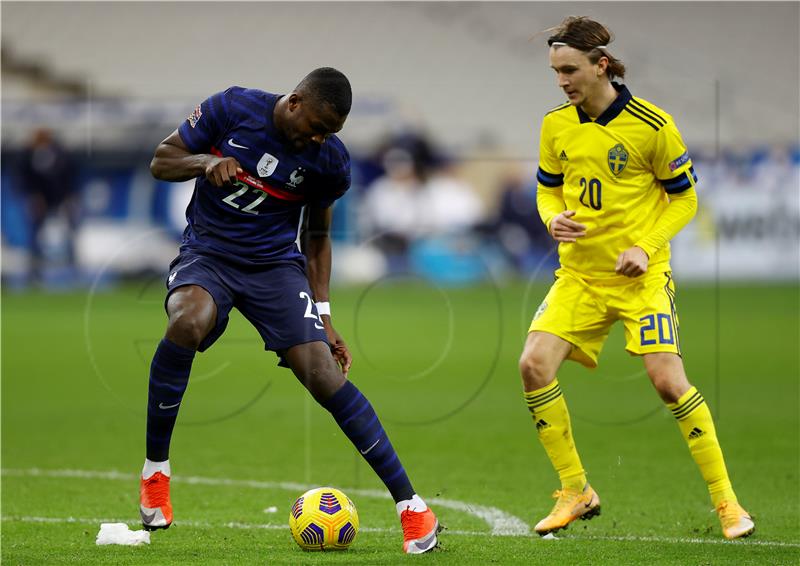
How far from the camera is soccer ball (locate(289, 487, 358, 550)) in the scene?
5031 mm

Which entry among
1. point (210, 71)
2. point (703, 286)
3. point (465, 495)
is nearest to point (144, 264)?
point (210, 71)

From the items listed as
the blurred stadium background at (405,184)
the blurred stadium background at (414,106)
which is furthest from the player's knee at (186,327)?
the blurred stadium background at (414,106)

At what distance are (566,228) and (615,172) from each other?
1.15 feet

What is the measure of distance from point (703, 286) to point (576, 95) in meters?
15.7

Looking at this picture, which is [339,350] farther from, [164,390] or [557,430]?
[557,430]

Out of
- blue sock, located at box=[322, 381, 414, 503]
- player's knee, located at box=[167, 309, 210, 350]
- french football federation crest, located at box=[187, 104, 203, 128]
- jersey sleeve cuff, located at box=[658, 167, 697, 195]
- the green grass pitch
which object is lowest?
the green grass pitch

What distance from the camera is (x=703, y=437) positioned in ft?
18.1

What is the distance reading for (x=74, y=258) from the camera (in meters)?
21.8

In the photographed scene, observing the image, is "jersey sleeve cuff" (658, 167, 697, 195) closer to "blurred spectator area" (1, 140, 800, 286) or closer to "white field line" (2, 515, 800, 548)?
"white field line" (2, 515, 800, 548)

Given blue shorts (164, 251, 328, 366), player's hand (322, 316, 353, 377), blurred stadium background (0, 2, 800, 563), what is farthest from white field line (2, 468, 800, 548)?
blurred stadium background (0, 2, 800, 563)

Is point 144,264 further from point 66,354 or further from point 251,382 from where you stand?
point 251,382

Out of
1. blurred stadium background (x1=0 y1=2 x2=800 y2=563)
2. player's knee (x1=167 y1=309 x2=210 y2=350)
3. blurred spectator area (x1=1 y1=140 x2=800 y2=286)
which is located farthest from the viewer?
blurred spectator area (x1=1 y1=140 x2=800 y2=286)

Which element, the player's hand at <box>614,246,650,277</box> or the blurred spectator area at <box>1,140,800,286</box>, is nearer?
the player's hand at <box>614,246,650,277</box>

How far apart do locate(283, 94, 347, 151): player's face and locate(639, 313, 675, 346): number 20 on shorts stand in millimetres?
1676
